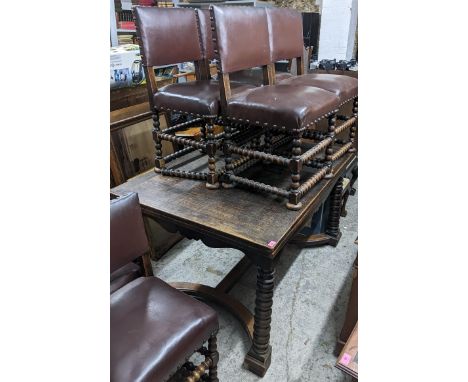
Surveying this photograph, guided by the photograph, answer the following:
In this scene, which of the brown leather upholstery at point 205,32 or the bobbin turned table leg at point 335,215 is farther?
the bobbin turned table leg at point 335,215

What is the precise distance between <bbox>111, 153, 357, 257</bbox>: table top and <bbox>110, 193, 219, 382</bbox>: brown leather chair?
0.26 metres

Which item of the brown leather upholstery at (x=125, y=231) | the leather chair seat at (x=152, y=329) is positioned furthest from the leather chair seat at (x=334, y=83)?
the leather chair seat at (x=152, y=329)

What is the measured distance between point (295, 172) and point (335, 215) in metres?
Answer: 0.95

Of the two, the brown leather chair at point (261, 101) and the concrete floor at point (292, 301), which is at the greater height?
the brown leather chair at point (261, 101)

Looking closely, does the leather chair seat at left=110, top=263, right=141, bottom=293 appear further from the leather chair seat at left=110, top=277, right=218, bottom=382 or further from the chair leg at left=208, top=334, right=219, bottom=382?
the chair leg at left=208, top=334, right=219, bottom=382

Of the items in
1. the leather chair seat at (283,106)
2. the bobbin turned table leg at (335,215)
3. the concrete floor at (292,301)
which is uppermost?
the leather chair seat at (283,106)

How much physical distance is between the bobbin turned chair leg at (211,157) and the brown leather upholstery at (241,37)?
25 centimetres

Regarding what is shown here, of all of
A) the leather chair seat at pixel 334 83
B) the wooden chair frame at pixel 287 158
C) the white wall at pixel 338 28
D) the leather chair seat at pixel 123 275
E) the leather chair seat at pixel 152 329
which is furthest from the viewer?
the white wall at pixel 338 28

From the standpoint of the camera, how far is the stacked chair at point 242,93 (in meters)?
1.32

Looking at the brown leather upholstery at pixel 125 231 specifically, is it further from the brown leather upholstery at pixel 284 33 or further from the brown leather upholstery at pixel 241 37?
the brown leather upholstery at pixel 284 33

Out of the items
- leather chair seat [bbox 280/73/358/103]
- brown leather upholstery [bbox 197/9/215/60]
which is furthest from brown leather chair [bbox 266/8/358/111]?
brown leather upholstery [bbox 197/9/215/60]

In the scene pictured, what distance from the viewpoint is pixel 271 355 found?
4.89 ft

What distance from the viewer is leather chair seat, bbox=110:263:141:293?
121 centimetres
